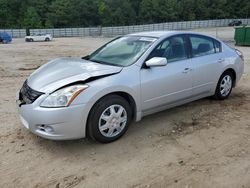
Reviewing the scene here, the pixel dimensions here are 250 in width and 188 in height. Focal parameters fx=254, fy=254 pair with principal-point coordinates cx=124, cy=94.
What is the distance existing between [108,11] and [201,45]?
246 ft

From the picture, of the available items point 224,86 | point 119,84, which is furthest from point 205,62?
point 119,84

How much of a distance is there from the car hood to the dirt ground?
32.1 inches

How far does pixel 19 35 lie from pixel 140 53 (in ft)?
177

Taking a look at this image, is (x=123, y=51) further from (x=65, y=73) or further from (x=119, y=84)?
(x=65, y=73)

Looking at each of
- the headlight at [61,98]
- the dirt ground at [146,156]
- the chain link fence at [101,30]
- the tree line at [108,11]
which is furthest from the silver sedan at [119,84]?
the tree line at [108,11]

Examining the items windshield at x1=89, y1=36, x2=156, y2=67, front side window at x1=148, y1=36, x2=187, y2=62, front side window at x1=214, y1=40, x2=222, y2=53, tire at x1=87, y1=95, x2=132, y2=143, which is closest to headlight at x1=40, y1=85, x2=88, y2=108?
tire at x1=87, y1=95, x2=132, y2=143

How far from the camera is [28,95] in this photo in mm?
3301

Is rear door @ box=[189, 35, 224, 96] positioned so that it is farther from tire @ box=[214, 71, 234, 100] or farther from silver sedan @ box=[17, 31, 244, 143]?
tire @ box=[214, 71, 234, 100]

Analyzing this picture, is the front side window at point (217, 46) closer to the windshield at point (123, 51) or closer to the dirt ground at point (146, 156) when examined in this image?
the dirt ground at point (146, 156)

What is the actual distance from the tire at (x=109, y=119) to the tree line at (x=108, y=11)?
66369 mm

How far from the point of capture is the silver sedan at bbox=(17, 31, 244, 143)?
10.1 ft

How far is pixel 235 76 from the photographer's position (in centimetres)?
520

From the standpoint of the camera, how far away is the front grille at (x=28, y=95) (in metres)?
3.17

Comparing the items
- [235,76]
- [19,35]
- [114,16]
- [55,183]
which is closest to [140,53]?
[55,183]
